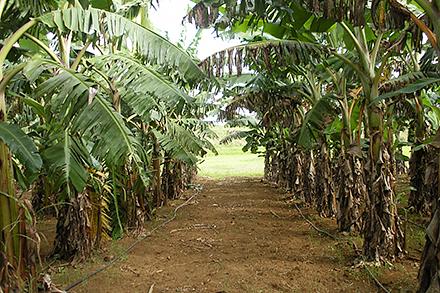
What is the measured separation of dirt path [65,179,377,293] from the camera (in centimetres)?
380

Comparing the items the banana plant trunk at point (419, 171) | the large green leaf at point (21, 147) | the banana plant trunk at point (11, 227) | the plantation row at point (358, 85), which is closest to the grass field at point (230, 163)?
the plantation row at point (358, 85)

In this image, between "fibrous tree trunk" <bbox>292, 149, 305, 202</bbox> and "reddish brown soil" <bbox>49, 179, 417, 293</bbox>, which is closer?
"reddish brown soil" <bbox>49, 179, 417, 293</bbox>

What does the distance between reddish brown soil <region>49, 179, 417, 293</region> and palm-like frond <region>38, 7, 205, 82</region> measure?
6.35ft

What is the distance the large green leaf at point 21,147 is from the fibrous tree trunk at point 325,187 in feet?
16.0

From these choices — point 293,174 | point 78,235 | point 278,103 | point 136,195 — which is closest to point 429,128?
point 278,103

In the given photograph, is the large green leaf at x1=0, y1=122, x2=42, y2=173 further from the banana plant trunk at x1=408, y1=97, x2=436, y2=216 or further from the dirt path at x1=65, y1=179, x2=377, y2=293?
the banana plant trunk at x1=408, y1=97, x2=436, y2=216

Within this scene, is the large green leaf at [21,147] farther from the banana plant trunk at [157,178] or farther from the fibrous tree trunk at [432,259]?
the banana plant trunk at [157,178]

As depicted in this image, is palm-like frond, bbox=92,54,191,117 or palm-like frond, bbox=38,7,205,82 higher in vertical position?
palm-like frond, bbox=38,7,205,82

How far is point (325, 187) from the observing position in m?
6.75

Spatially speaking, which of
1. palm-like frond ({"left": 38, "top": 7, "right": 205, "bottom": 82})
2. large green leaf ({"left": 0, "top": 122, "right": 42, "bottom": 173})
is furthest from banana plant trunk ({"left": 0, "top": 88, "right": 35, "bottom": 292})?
palm-like frond ({"left": 38, "top": 7, "right": 205, "bottom": 82})

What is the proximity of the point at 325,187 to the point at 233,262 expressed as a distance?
272cm

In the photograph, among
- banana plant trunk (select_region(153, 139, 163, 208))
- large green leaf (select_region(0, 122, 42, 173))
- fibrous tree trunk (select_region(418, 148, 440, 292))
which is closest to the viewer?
fibrous tree trunk (select_region(418, 148, 440, 292))

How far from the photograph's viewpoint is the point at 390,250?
4129 millimetres

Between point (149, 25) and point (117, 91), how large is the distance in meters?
2.73
